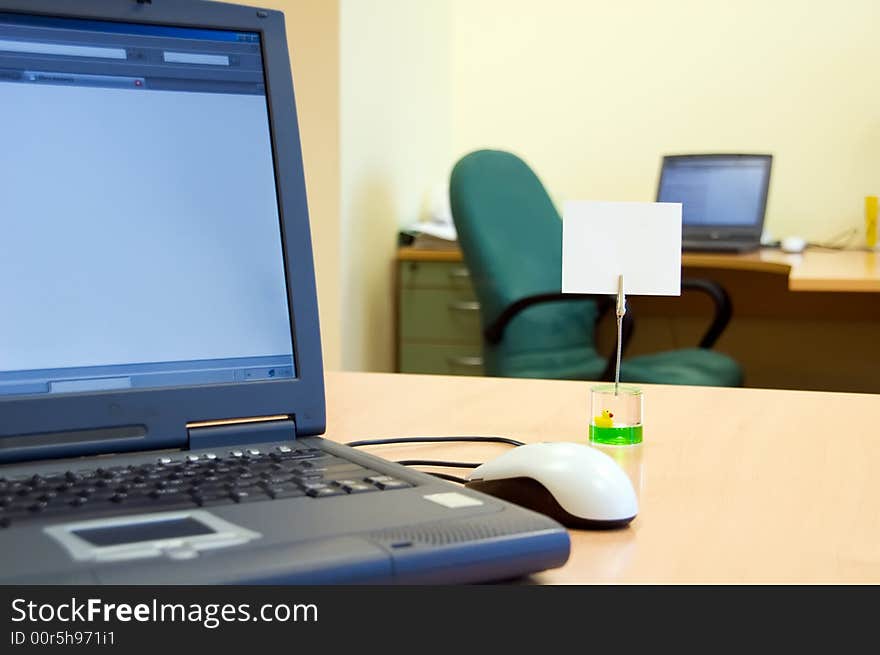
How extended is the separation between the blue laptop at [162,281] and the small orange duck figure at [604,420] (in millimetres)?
263

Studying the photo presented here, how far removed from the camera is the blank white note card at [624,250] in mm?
878

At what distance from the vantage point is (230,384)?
28.2 inches

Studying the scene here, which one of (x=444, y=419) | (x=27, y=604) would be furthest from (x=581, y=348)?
(x=27, y=604)

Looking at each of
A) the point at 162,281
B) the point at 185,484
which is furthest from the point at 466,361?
the point at 185,484

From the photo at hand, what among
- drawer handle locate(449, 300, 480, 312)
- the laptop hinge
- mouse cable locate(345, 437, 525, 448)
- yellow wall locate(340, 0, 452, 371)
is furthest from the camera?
drawer handle locate(449, 300, 480, 312)

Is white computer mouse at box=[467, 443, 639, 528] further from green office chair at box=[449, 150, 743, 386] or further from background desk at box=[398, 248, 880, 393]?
background desk at box=[398, 248, 880, 393]

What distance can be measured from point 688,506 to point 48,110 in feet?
1.58

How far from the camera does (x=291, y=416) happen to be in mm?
737

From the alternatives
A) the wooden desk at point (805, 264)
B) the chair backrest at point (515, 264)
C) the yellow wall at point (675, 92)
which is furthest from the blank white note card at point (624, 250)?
the yellow wall at point (675, 92)

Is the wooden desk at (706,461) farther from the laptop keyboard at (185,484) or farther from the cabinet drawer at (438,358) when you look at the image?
the cabinet drawer at (438,358)

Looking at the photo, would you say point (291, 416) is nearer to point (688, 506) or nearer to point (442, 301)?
point (688, 506)

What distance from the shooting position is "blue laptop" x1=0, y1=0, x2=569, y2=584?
0.61 meters

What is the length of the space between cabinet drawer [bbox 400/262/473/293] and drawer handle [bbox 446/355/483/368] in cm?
19

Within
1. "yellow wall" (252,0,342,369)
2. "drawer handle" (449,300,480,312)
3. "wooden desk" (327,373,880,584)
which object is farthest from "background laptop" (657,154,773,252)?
"wooden desk" (327,373,880,584)
